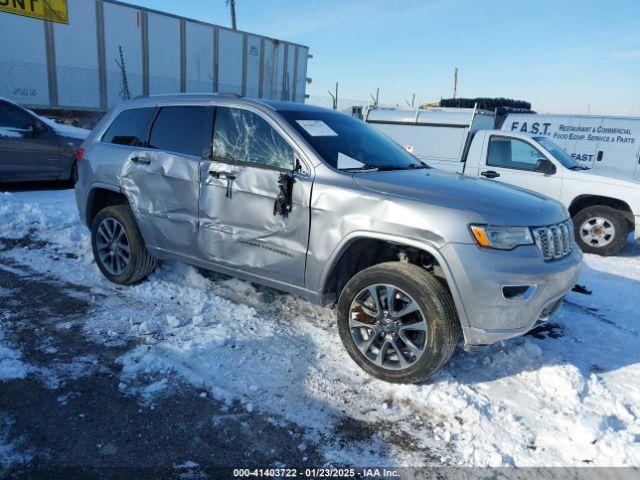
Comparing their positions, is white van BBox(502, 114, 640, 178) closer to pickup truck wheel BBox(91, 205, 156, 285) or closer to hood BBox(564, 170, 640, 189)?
hood BBox(564, 170, 640, 189)

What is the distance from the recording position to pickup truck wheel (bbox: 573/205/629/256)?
713 centimetres

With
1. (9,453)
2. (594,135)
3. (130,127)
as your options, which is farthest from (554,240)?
(594,135)

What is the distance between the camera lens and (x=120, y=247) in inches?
184

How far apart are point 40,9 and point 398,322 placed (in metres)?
14.3

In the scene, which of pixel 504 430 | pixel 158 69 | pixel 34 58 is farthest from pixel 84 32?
pixel 504 430

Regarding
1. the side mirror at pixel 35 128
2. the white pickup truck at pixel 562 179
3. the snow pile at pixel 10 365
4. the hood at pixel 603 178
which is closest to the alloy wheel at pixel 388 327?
the snow pile at pixel 10 365

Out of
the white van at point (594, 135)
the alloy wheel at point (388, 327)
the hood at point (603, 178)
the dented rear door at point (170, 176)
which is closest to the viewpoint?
the alloy wheel at point (388, 327)

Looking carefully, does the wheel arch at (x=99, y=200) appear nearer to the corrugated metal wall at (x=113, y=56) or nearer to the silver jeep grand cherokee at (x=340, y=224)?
the silver jeep grand cherokee at (x=340, y=224)

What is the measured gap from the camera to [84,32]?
14.0 m

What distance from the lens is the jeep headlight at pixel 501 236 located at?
9.62 ft

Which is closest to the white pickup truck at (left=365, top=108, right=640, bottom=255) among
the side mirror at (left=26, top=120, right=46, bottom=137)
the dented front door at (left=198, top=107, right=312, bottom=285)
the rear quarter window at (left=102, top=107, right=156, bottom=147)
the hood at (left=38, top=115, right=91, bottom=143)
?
the dented front door at (left=198, top=107, right=312, bottom=285)

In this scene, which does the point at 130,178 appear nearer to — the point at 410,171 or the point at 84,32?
the point at 410,171

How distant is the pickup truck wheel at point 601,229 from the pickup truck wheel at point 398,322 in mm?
5375

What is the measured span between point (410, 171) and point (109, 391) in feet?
8.68
